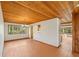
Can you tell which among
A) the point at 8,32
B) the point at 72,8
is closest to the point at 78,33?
the point at 72,8

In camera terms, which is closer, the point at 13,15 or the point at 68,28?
the point at 68,28

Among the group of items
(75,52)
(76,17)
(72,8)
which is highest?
(72,8)

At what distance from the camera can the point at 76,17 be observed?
258cm

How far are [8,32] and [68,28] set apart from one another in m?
1.35

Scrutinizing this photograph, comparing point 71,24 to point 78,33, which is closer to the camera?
point 71,24

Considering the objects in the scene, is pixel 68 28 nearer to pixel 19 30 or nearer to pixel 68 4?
pixel 68 4

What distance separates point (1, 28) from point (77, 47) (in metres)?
1.73

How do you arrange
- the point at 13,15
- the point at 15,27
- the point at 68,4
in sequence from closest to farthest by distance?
1. the point at 68,4
2. the point at 15,27
3. the point at 13,15

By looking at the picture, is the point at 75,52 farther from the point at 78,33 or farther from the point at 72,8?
the point at 72,8

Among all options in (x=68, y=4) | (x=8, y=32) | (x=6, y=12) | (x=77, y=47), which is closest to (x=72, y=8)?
(x=68, y=4)

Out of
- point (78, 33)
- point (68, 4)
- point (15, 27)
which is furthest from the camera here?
point (78, 33)

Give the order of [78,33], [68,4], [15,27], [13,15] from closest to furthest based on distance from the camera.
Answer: [68,4] → [15,27] → [78,33] → [13,15]

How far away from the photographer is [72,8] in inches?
94.3

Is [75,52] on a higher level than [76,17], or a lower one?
lower
